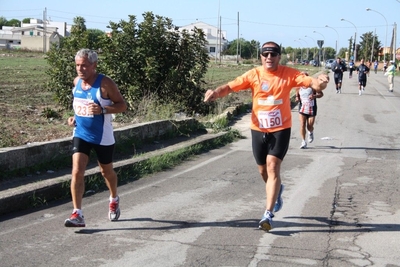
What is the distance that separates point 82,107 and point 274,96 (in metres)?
2.05

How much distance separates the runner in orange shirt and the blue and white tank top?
1.13 meters

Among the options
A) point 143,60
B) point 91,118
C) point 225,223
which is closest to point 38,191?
point 91,118

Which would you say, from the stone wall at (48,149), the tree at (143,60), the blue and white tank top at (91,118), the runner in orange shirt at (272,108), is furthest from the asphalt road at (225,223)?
the tree at (143,60)

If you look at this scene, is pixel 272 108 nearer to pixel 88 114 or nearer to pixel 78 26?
pixel 88 114

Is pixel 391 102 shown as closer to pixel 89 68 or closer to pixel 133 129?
Result: pixel 133 129

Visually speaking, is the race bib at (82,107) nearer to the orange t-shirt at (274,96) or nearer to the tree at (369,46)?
the orange t-shirt at (274,96)

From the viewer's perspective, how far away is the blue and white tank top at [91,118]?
20.1 ft

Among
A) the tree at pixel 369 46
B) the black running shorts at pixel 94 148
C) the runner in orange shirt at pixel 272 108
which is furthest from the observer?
the tree at pixel 369 46

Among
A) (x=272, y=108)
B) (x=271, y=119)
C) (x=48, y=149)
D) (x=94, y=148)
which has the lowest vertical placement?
(x=48, y=149)

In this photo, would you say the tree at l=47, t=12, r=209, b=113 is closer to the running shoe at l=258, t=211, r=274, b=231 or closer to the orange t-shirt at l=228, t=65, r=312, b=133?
the orange t-shirt at l=228, t=65, r=312, b=133

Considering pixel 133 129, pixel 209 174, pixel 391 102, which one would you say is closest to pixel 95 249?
pixel 209 174

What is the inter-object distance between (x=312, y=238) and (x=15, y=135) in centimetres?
724

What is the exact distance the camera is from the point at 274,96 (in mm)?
6402

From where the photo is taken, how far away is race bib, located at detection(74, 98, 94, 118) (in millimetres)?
6121
